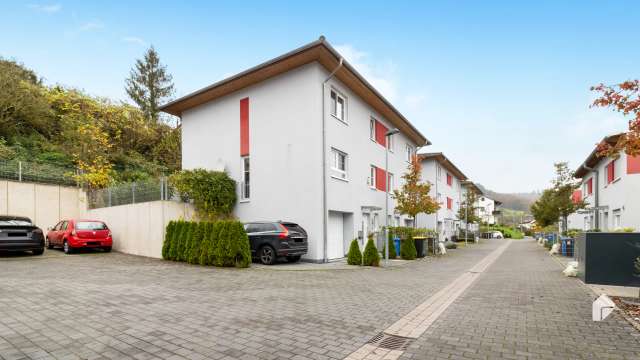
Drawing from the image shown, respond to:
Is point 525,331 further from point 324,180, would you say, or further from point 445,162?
point 445,162

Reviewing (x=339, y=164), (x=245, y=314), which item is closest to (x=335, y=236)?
(x=339, y=164)

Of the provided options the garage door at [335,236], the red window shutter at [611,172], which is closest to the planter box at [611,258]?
the garage door at [335,236]

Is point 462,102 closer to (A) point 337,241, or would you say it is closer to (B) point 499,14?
(B) point 499,14

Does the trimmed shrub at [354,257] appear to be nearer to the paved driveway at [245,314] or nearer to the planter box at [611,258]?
the paved driveway at [245,314]

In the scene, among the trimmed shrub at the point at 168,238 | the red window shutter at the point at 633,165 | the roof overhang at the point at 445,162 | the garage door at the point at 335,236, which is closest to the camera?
the trimmed shrub at the point at 168,238

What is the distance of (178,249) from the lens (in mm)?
14273

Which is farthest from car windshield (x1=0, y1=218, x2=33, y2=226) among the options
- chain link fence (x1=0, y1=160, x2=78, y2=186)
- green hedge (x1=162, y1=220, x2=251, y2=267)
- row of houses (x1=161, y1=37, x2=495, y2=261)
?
row of houses (x1=161, y1=37, x2=495, y2=261)

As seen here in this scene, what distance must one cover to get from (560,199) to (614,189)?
5009 millimetres

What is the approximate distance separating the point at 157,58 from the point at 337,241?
36.0 metres

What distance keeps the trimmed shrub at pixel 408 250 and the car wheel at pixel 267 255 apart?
23.9ft

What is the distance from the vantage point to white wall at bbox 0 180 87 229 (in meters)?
18.5

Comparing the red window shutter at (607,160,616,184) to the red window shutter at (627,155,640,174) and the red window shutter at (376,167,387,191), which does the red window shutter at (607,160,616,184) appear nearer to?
the red window shutter at (627,155,640,174)

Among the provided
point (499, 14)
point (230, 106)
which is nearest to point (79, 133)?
point (230, 106)

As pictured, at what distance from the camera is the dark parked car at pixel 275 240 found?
530 inches
